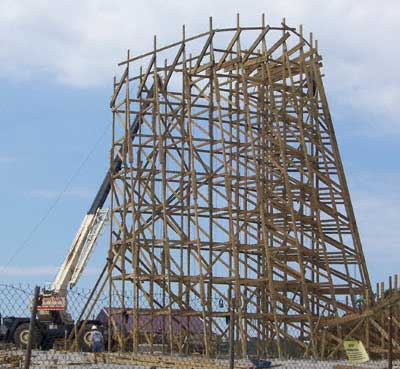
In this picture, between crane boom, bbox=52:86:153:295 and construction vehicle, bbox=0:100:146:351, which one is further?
crane boom, bbox=52:86:153:295

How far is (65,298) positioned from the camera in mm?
30375

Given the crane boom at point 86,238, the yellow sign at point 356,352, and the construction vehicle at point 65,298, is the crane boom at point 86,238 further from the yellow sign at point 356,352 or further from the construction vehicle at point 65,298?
the yellow sign at point 356,352

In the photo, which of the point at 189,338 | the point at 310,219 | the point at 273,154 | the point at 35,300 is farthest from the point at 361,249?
the point at 35,300

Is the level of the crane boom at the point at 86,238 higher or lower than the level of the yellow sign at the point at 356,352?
higher

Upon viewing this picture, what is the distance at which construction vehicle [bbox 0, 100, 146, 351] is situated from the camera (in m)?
29.8

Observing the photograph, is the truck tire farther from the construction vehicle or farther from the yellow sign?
the yellow sign

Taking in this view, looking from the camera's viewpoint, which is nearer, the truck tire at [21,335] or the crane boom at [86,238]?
the truck tire at [21,335]

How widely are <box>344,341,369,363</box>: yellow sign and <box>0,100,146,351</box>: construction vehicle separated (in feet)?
28.4

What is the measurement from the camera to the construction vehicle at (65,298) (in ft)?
97.9

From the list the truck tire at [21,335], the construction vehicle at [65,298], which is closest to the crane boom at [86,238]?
the construction vehicle at [65,298]

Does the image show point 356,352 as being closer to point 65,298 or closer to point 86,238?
point 65,298

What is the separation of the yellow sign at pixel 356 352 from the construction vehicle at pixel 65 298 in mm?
8653

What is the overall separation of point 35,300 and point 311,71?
77.3 ft

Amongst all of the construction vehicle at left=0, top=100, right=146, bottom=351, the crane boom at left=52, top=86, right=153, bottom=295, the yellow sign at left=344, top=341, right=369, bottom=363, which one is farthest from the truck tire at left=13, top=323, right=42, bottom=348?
the yellow sign at left=344, top=341, right=369, bottom=363
